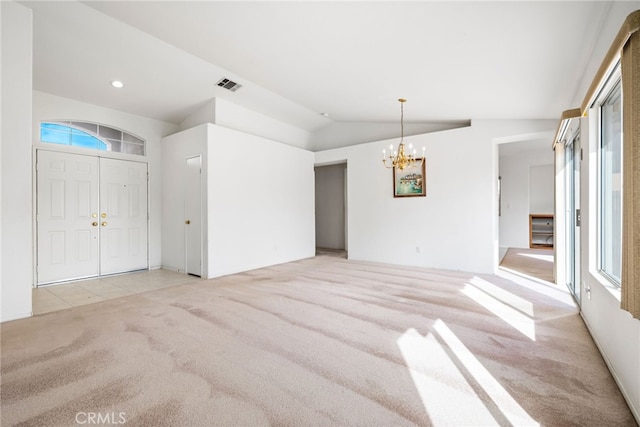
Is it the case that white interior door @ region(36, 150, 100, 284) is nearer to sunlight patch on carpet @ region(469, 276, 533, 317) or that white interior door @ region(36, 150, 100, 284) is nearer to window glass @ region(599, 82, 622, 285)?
sunlight patch on carpet @ region(469, 276, 533, 317)

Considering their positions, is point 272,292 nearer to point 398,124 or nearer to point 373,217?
point 373,217

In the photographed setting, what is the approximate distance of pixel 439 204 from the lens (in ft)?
18.7

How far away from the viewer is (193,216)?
5.23 metres

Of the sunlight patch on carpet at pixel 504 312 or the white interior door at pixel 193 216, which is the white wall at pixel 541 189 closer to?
the sunlight patch on carpet at pixel 504 312

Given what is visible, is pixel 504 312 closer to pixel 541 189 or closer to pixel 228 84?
pixel 228 84

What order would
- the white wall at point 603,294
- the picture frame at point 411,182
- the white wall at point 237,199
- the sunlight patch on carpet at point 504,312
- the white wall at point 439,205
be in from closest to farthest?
1. the white wall at point 603,294
2. the sunlight patch on carpet at point 504,312
3. the white wall at point 237,199
4. the white wall at point 439,205
5. the picture frame at point 411,182

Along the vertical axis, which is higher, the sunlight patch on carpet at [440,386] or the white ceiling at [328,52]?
the white ceiling at [328,52]

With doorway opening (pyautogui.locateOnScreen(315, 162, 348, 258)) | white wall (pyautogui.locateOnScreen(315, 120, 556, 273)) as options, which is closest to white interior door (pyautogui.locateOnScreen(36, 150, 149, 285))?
white wall (pyautogui.locateOnScreen(315, 120, 556, 273))

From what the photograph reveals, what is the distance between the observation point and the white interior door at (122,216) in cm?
524

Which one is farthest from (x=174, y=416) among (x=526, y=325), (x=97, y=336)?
(x=526, y=325)

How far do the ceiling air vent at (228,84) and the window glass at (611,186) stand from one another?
15.5ft

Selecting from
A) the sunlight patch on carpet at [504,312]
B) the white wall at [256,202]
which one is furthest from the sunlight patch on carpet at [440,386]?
the white wall at [256,202]

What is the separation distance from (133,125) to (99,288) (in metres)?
3.10

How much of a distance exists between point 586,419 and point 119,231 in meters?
6.60
